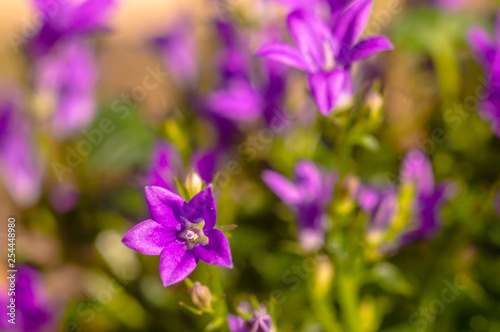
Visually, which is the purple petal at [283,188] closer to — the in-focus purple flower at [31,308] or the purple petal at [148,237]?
the purple petal at [148,237]

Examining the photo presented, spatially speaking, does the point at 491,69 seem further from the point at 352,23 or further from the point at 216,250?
the point at 216,250

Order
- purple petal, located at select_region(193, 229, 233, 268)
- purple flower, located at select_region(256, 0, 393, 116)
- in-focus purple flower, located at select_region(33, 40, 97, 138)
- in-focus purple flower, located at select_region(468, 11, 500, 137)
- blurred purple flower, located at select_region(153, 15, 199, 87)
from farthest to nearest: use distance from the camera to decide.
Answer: blurred purple flower, located at select_region(153, 15, 199, 87), in-focus purple flower, located at select_region(33, 40, 97, 138), in-focus purple flower, located at select_region(468, 11, 500, 137), purple flower, located at select_region(256, 0, 393, 116), purple petal, located at select_region(193, 229, 233, 268)

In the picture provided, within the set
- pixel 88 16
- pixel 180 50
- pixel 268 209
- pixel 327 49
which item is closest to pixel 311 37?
pixel 327 49

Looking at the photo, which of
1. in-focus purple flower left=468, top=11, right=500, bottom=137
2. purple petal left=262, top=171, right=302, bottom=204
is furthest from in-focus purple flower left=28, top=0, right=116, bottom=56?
in-focus purple flower left=468, top=11, right=500, bottom=137

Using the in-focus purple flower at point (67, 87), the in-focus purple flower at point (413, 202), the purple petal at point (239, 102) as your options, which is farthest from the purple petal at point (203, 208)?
the in-focus purple flower at point (67, 87)

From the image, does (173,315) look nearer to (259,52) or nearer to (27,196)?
(27,196)

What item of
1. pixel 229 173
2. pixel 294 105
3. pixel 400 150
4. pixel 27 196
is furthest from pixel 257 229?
pixel 27 196

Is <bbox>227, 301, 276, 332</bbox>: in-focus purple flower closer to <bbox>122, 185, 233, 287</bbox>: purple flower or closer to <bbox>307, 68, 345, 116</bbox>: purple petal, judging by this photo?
<bbox>122, 185, 233, 287</bbox>: purple flower
